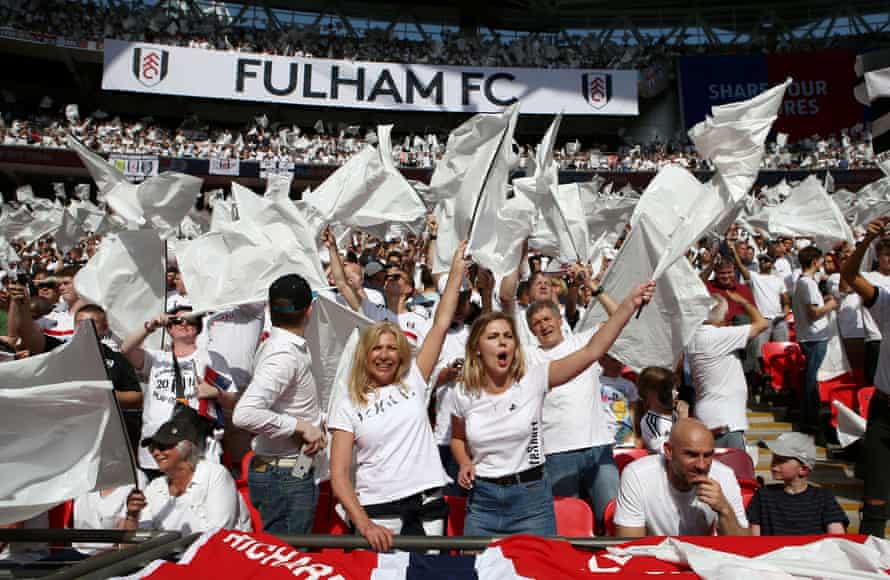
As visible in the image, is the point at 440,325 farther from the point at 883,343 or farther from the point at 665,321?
the point at 883,343

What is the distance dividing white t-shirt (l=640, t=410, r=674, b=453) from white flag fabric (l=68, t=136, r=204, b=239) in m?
4.30

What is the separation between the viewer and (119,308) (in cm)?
509

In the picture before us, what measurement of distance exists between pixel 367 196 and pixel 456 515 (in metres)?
4.37

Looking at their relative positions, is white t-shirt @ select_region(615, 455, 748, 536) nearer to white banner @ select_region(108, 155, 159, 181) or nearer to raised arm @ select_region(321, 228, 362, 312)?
raised arm @ select_region(321, 228, 362, 312)

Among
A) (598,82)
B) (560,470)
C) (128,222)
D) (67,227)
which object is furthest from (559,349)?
(598,82)

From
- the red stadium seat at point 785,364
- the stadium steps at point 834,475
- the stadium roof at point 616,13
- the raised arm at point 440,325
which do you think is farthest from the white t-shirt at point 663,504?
the stadium roof at point 616,13

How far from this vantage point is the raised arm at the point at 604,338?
3.11 metres

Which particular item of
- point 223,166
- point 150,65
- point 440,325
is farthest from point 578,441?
point 150,65

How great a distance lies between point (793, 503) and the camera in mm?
3439

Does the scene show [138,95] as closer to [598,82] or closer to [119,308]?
[598,82]

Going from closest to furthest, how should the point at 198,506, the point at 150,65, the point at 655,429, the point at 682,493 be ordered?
the point at 682,493 < the point at 198,506 < the point at 655,429 < the point at 150,65

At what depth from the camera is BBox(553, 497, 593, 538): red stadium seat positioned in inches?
136

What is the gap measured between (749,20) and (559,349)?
40447mm

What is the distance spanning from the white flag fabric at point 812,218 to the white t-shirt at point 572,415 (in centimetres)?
523
